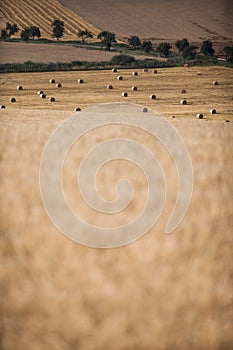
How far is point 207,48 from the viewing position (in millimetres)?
20656

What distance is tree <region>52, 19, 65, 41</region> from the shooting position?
24766 mm

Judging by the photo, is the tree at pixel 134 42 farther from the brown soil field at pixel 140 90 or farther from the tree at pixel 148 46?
the brown soil field at pixel 140 90

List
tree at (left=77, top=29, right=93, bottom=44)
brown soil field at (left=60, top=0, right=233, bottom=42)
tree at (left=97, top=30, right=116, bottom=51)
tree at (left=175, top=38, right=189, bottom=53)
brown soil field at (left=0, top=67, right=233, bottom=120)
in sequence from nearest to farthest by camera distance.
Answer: brown soil field at (left=0, top=67, right=233, bottom=120)
tree at (left=175, top=38, right=189, bottom=53)
tree at (left=97, top=30, right=116, bottom=51)
brown soil field at (left=60, top=0, right=233, bottom=42)
tree at (left=77, top=29, right=93, bottom=44)

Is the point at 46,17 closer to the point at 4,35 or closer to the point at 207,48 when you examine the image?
the point at 4,35

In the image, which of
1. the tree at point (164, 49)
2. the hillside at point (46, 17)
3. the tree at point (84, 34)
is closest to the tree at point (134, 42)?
the tree at point (164, 49)

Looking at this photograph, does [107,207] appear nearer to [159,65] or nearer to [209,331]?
[209,331]

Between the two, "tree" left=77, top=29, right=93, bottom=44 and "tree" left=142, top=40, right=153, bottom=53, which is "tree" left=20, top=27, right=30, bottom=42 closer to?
"tree" left=77, top=29, right=93, bottom=44

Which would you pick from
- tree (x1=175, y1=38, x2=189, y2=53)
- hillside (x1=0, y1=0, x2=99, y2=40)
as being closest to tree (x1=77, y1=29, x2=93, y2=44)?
hillside (x1=0, y1=0, x2=99, y2=40)

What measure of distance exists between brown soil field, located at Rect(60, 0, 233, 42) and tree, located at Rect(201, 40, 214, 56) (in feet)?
5.63

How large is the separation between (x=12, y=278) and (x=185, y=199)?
901 mm

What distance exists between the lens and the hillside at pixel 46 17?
2494 centimetres

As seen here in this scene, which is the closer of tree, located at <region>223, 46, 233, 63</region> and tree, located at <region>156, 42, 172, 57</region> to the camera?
tree, located at <region>223, 46, 233, 63</region>

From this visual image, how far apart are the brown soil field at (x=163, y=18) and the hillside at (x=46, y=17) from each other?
0.37 m

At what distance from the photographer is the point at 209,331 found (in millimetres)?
1611
